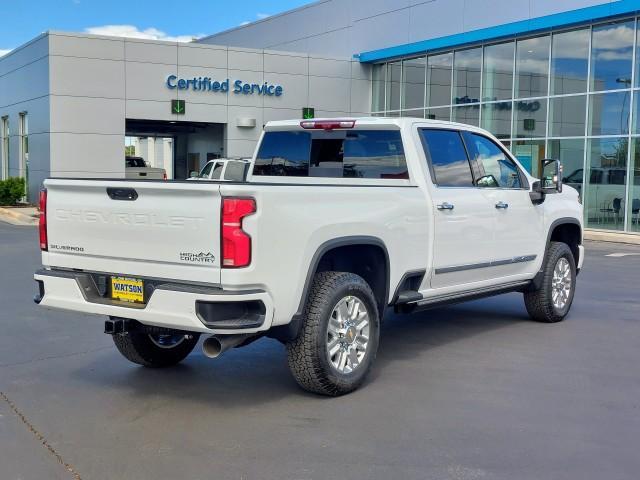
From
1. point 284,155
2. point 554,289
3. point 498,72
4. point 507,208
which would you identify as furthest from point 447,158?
point 498,72

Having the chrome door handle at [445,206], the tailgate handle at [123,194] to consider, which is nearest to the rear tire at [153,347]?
the tailgate handle at [123,194]

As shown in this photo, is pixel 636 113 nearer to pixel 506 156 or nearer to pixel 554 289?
pixel 554 289

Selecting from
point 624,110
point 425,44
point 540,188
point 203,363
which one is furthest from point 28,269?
point 425,44

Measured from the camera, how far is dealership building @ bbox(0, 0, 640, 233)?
20.9 metres

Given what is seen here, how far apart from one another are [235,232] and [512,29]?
68.0 feet

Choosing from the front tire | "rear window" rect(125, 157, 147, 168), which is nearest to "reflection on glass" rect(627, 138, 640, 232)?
the front tire

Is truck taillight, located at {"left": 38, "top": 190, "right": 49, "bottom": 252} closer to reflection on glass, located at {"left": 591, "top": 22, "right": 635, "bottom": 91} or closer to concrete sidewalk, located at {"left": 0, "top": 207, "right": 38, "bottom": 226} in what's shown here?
reflection on glass, located at {"left": 591, "top": 22, "right": 635, "bottom": 91}

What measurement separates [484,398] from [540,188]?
9.69 feet

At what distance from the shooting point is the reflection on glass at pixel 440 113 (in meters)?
27.0

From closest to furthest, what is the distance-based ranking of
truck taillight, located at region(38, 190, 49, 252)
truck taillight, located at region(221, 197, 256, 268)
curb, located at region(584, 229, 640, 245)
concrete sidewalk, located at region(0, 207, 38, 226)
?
1. truck taillight, located at region(221, 197, 256, 268)
2. truck taillight, located at region(38, 190, 49, 252)
3. curb, located at region(584, 229, 640, 245)
4. concrete sidewalk, located at region(0, 207, 38, 226)

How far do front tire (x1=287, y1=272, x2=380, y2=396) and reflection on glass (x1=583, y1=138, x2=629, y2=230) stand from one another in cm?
1655

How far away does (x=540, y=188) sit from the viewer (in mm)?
7797

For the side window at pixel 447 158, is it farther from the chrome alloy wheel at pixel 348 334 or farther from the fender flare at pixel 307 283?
the chrome alloy wheel at pixel 348 334

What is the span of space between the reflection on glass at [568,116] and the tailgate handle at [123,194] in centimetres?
1856
